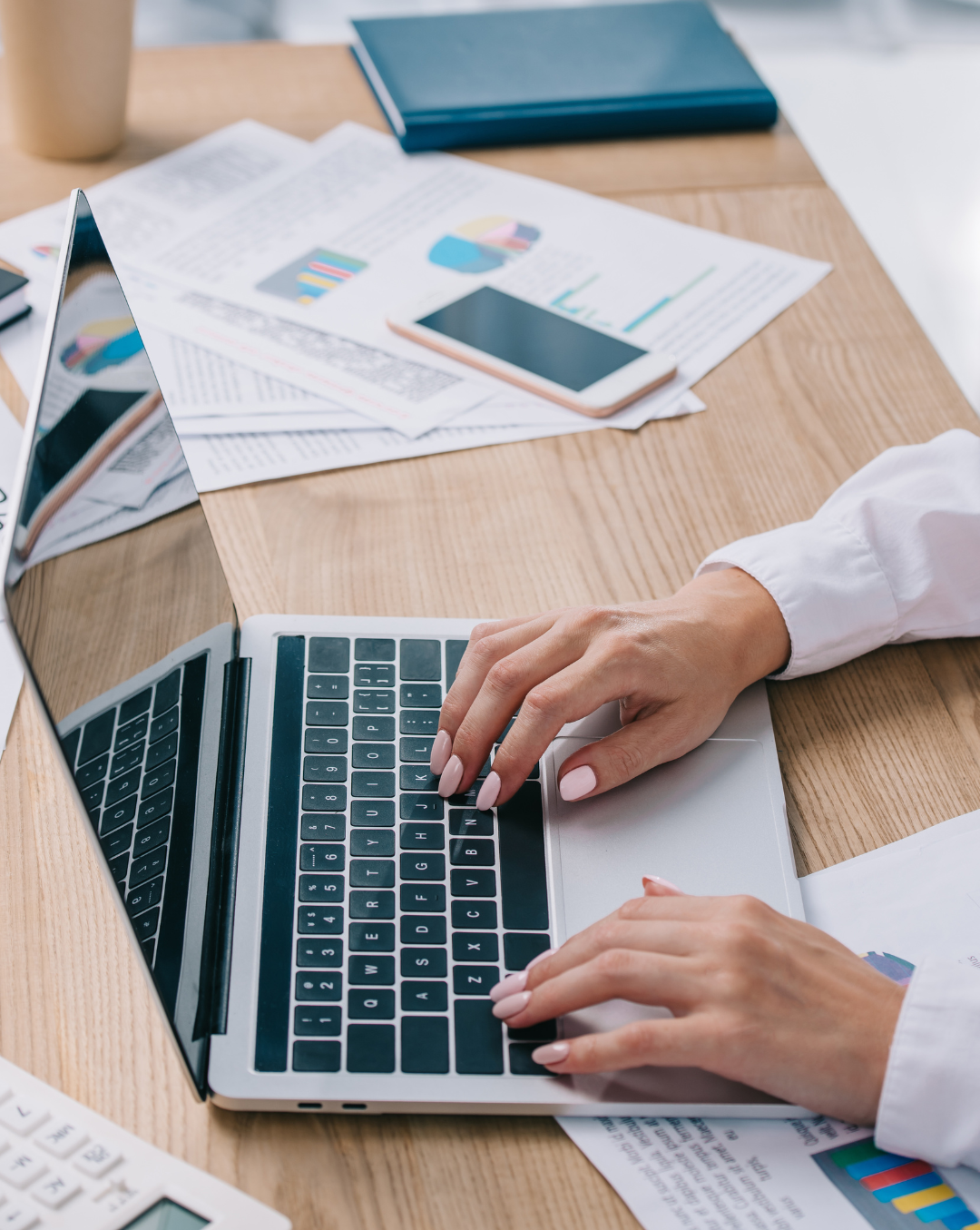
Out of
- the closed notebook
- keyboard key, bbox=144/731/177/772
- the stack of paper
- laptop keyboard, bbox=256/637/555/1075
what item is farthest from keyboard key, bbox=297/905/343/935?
the closed notebook

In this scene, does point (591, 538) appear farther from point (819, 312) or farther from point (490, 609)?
point (819, 312)

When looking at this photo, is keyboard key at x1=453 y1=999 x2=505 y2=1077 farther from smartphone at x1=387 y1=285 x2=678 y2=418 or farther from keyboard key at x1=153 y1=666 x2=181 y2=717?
smartphone at x1=387 y1=285 x2=678 y2=418

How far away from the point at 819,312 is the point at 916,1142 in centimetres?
76

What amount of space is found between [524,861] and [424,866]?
0.05 metres

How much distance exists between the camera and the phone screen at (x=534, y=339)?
962 mm

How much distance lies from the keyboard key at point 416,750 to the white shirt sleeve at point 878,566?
0.77ft

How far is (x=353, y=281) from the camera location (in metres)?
1.05

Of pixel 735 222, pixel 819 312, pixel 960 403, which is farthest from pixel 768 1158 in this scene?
pixel 735 222

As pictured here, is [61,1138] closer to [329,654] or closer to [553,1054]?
[553,1054]

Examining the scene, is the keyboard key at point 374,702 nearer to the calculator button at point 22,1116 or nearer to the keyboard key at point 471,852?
the keyboard key at point 471,852

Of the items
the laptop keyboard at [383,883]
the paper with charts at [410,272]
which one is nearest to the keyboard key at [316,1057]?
the laptop keyboard at [383,883]

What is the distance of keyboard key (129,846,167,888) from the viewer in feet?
1.57

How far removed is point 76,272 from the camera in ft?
1.77

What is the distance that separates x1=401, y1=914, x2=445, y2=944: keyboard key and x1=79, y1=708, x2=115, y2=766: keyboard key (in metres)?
0.18
